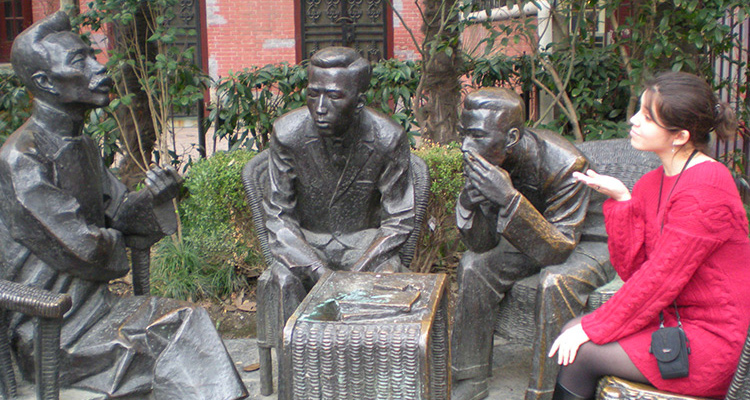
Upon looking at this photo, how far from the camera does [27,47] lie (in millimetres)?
3102

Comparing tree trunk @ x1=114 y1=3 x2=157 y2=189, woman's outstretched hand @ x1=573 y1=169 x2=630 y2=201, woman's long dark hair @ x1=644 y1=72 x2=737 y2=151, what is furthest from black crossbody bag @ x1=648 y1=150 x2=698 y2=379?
tree trunk @ x1=114 y1=3 x2=157 y2=189

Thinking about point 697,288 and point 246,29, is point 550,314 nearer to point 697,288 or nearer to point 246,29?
point 697,288

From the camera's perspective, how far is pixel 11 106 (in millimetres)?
5617

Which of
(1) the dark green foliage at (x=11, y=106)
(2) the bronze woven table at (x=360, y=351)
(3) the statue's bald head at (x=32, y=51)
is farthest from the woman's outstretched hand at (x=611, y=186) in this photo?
(1) the dark green foliage at (x=11, y=106)

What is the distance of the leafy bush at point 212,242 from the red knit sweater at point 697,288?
9.55ft

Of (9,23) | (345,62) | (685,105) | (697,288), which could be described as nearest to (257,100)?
(345,62)

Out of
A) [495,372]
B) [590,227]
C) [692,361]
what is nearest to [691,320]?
[692,361]

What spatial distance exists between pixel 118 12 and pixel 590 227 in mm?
3755

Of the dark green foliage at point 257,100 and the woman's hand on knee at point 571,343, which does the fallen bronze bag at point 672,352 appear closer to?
the woman's hand on knee at point 571,343

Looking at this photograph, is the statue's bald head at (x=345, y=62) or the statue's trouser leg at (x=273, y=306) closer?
the statue's bald head at (x=345, y=62)

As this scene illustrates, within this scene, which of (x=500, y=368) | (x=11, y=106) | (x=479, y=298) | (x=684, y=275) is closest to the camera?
(x=684, y=275)

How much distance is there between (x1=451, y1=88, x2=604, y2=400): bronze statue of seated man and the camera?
3227mm

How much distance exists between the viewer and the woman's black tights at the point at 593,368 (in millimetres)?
2553

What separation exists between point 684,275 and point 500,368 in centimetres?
180
